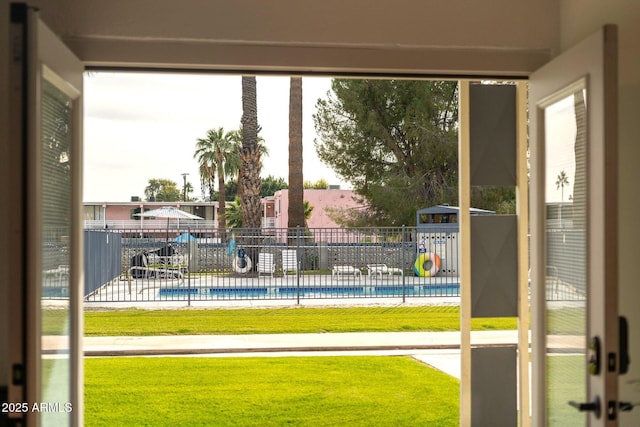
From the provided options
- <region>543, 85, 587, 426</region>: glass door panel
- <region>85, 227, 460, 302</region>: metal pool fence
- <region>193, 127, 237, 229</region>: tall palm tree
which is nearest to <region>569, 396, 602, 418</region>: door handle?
<region>543, 85, 587, 426</region>: glass door panel

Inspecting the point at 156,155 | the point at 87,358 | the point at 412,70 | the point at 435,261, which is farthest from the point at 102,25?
the point at 156,155

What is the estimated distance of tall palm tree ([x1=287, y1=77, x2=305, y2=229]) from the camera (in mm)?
15630

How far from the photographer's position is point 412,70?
3.24 metres

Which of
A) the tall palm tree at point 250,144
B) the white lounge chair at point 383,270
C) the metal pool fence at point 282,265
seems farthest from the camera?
the tall palm tree at point 250,144

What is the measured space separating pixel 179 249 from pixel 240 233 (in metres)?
1.51

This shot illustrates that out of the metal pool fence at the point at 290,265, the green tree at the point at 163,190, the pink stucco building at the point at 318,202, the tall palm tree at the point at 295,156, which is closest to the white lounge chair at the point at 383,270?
the metal pool fence at the point at 290,265

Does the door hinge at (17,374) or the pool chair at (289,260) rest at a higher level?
the door hinge at (17,374)

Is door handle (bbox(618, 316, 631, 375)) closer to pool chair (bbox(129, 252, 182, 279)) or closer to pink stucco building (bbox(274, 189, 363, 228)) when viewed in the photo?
pool chair (bbox(129, 252, 182, 279))

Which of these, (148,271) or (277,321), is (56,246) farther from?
(148,271)

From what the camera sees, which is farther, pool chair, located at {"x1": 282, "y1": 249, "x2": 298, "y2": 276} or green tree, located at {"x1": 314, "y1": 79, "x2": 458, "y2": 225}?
green tree, located at {"x1": 314, "y1": 79, "x2": 458, "y2": 225}

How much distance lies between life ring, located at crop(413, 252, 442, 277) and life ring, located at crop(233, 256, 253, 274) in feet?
10.9

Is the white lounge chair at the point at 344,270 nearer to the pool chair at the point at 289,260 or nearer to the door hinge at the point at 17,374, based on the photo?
the pool chair at the point at 289,260

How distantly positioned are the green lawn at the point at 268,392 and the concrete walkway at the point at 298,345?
0.97 ft

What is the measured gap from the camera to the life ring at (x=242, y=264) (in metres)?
13.6
